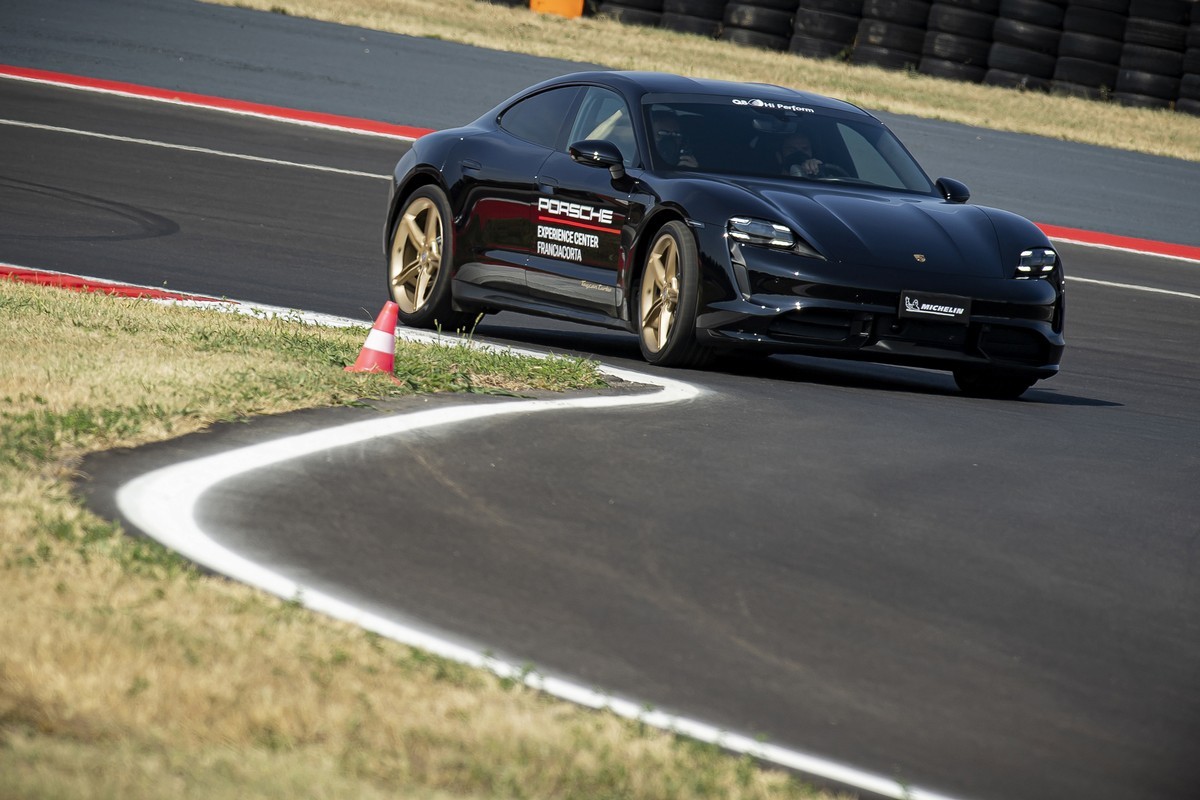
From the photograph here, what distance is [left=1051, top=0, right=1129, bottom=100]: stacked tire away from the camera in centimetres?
2475

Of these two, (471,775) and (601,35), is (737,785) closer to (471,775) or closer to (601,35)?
(471,775)

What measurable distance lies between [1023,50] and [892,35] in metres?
1.81

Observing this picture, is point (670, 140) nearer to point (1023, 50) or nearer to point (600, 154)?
point (600, 154)

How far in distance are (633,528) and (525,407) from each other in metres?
1.86

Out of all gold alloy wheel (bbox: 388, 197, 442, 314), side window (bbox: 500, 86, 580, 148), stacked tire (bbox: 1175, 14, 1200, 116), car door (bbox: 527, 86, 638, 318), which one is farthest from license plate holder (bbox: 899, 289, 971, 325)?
stacked tire (bbox: 1175, 14, 1200, 116)

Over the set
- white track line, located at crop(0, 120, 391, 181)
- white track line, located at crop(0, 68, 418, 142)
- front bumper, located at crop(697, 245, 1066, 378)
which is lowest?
white track line, located at crop(0, 120, 391, 181)

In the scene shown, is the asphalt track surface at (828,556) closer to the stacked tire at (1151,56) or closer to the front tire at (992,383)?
the front tire at (992,383)

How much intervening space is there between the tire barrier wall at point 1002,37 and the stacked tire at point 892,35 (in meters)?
0.01

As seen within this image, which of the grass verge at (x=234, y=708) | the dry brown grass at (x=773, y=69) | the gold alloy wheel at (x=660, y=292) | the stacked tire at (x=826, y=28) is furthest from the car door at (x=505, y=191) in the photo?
the stacked tire at (x=826, y=28)

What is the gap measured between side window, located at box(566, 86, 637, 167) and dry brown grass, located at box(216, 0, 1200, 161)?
14185mm

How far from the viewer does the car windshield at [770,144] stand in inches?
369

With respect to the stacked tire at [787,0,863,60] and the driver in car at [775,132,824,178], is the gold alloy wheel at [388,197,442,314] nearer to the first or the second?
the driver in car at [775,132,824,178]

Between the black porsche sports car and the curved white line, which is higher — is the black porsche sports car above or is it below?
above

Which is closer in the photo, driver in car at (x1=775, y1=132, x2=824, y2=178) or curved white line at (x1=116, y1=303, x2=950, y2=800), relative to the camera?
curved white line at (x1=116, y1=303, x2=950, y2=800)
